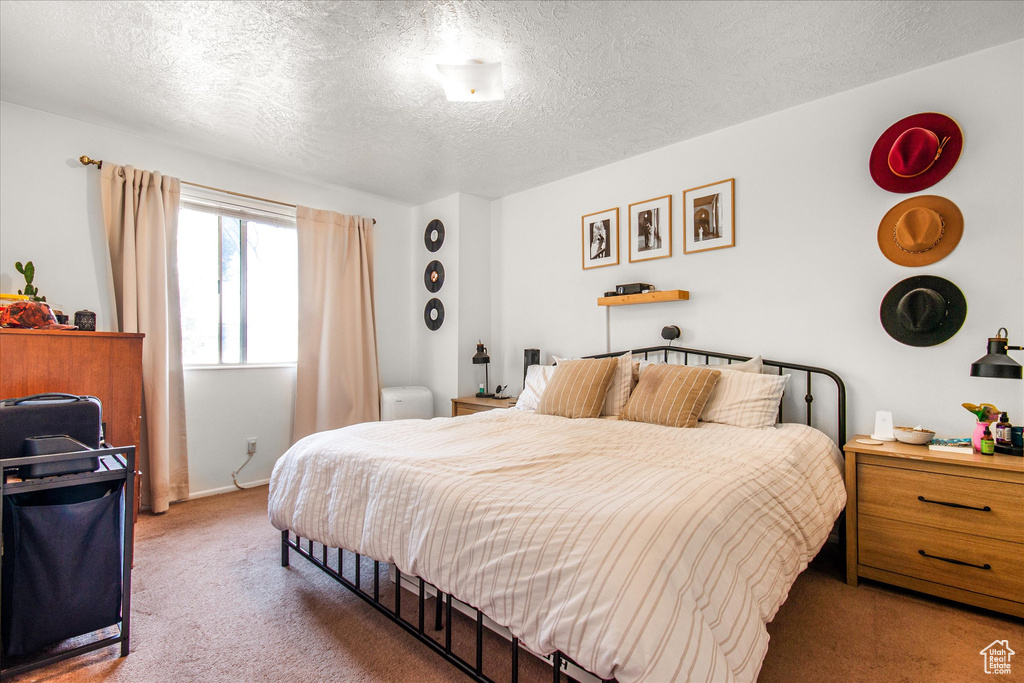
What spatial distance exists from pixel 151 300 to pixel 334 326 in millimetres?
1286

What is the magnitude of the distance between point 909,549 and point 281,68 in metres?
3.70

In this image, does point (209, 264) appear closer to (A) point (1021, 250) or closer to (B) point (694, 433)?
(B) point (694, 433)

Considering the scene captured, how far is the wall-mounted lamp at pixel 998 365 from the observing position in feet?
6.06

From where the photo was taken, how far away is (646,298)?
3270mm

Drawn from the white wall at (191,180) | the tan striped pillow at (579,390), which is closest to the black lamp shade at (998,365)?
the tan striped pillow at (579,390)

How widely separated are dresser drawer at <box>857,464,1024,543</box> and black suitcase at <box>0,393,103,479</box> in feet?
10.4

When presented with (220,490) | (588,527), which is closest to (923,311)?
(588,527)

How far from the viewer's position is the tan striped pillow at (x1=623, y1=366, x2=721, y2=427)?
8.29 ft

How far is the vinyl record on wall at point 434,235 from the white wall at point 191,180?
33 cm

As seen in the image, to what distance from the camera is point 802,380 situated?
9.10ft

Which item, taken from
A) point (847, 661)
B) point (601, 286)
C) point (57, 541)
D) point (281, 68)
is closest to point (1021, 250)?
point (847, 661)

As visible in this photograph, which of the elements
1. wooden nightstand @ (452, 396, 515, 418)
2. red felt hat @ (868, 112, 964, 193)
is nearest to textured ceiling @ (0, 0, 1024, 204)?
red felt hat @ (868, 112, 964, 193)

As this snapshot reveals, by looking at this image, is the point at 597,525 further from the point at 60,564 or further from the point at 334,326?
the point at 334,326

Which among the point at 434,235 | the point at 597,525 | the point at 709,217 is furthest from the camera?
the point at 434,235
